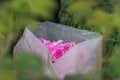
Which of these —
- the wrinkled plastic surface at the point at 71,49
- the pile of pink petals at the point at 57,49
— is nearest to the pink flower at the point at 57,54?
the pile of pink petals at the point at 57,49

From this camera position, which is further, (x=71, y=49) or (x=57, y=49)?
(x=57, y=49)

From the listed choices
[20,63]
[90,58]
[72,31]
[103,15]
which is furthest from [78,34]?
[20,63]

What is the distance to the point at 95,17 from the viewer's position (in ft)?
2.20

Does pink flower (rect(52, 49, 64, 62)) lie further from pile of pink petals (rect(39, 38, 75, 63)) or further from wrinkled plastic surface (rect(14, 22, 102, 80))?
wrinkled plastic surface (rect(14, 22, 102, 80))

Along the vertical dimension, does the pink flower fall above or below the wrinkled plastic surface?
below

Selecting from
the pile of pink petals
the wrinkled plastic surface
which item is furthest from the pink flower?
the wrinkled plastic surface

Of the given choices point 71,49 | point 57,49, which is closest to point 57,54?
point 57,49

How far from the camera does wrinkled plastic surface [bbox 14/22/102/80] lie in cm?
160

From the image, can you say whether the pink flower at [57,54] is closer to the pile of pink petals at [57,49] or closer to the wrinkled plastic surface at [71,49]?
the pile of pink petals at [57,49]

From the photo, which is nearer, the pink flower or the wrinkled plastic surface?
the wrinkled plastic surface

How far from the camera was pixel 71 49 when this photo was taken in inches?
67.3

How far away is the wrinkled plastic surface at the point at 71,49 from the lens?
160 cm

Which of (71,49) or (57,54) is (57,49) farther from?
(71,49)

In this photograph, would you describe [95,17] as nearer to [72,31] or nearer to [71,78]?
[71,78]
